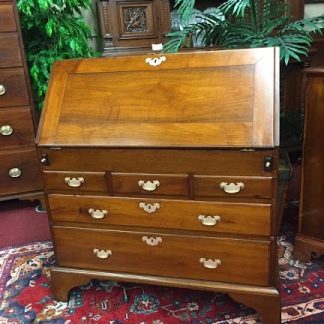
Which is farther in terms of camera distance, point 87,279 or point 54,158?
point 87,279

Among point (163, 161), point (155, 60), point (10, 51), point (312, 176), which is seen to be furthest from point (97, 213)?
point (10, 51)

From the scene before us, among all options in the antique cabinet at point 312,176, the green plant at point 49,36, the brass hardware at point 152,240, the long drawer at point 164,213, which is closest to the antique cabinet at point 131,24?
the green plant at point 49,36

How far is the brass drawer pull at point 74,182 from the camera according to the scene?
146 cm

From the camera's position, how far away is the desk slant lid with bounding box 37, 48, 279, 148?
4.15 feet

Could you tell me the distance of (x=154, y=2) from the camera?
8.36 ft

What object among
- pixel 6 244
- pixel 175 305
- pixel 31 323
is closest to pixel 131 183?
pixel 175 305

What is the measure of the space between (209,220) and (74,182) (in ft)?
1.77

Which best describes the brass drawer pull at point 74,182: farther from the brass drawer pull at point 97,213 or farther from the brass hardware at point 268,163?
the brass hardware at point 268,163

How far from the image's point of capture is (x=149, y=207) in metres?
1.42

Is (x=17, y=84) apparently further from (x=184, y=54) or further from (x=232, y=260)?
(x=232, y=260)

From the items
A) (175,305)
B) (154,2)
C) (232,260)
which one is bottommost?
(175,305)

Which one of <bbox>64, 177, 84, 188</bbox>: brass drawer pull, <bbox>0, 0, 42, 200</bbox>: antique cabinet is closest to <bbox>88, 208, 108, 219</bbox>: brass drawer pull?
<bbox>64, 177, 84, 188</bbox>: brass drawer pull

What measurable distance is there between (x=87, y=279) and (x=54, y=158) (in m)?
0.55

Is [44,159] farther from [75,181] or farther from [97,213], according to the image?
[97,213]
